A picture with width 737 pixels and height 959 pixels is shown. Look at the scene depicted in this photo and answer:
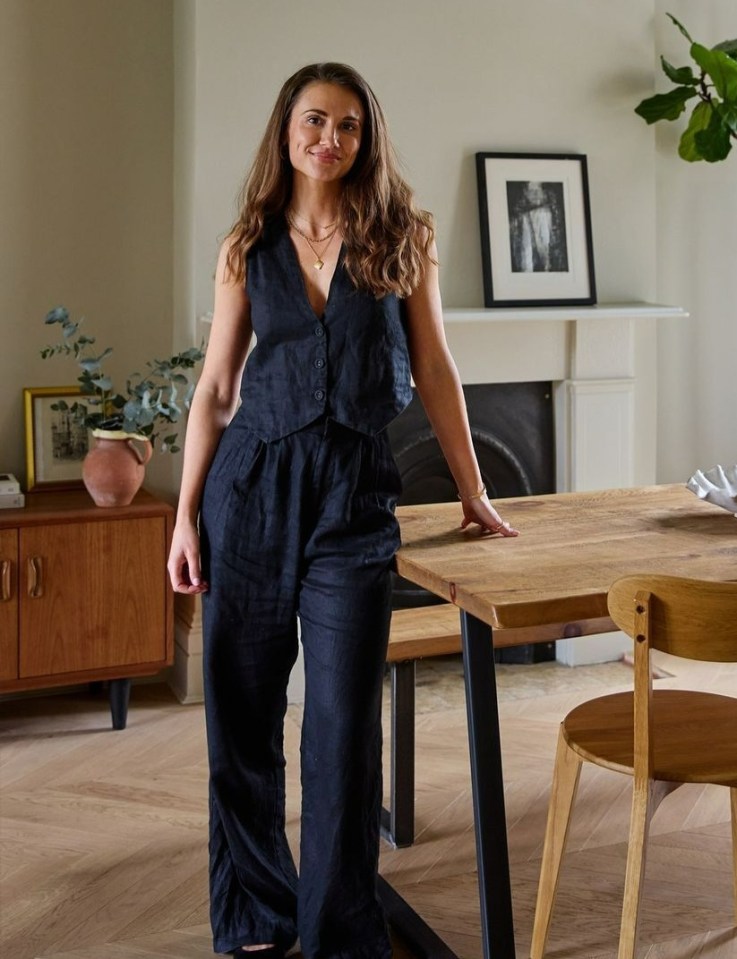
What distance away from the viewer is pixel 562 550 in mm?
2502

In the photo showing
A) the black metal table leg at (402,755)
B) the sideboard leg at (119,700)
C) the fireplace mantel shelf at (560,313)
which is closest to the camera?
the black metal table leg at (402,755)

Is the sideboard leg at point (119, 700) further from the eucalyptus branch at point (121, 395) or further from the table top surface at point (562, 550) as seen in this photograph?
the table top surface at point (562, 550)

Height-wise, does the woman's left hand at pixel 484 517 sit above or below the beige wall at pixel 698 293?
below

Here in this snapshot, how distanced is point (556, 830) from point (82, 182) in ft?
9.06

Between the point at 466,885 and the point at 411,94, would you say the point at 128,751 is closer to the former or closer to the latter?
the point at 466,885

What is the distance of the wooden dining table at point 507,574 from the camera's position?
7.22 feet

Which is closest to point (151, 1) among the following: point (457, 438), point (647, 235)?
point (647, 235)

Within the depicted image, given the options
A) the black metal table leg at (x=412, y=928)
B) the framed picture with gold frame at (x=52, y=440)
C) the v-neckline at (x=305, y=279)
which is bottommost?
the black metal table leg at (x=412, y=928)

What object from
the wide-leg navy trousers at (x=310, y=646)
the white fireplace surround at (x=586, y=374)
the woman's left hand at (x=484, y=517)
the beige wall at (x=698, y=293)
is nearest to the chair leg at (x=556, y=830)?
the wide-leg navy trousers at (x=310, y=646)

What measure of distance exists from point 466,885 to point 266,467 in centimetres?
125

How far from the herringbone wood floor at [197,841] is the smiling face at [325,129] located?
1.66 meters

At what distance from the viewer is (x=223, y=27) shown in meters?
4.03

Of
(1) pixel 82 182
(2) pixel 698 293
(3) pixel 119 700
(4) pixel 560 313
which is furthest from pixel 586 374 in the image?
(3) pixel 119 700

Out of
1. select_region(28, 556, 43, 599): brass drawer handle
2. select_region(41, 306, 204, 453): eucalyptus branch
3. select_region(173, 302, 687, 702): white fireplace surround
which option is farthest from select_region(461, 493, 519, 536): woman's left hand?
select_region(173, 302, 687, 702): white fireplace surround
